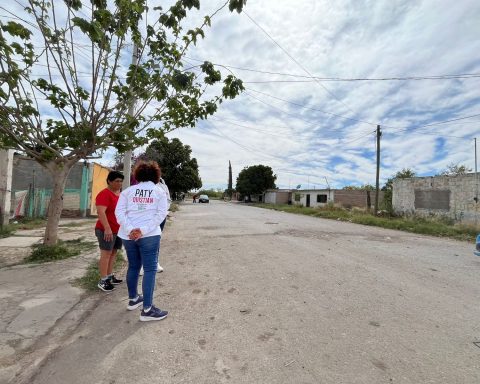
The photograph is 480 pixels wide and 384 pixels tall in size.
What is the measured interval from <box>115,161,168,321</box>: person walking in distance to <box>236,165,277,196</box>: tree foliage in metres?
52.9

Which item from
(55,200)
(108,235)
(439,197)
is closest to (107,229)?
(108,235)

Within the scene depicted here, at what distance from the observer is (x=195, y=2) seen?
5109 mm

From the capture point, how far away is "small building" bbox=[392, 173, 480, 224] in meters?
17.3

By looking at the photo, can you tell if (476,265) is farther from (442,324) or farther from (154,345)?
(154,345)

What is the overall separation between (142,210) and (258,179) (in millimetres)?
53073

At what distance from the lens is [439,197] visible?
19281mm

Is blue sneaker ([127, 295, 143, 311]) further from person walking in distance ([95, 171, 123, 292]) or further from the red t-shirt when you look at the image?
the red t-shirt

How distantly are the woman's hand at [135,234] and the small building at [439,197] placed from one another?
18.8m

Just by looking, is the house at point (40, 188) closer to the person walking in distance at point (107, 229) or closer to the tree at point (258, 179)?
the person walking in distance at point (107, 229)

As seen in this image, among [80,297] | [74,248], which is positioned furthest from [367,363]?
[74,248]

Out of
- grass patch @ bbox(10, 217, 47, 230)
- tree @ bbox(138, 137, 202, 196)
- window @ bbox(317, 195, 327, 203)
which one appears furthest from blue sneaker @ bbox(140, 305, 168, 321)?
window @ bbox(317, 195, 327, 203)

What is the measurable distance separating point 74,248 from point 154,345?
497 cm

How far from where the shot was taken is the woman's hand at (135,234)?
3.13 metres

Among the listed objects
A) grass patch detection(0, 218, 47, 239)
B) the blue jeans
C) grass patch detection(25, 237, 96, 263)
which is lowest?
grass patch detection(25, 237, 96, 263)
